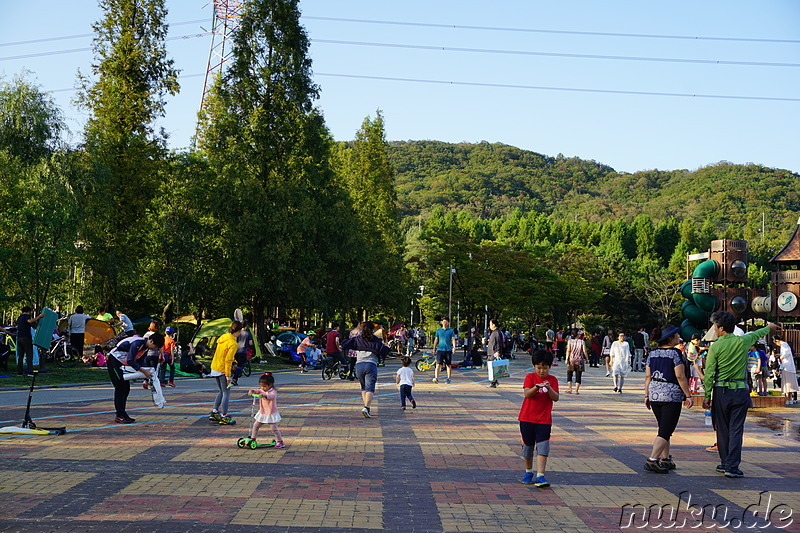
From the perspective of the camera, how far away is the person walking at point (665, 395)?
9.43 m

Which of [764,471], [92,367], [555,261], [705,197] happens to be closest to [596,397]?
[764,471]

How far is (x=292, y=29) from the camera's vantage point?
39219 mm

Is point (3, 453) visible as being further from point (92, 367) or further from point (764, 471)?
point (92, 367)

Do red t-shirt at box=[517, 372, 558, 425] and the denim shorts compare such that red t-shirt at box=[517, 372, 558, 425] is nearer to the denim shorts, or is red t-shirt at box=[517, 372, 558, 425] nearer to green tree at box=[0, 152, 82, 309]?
the denim shorts

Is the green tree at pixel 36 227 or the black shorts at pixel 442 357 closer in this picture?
the black shorts at pixel 442 357

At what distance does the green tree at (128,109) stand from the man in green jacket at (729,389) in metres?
29.0

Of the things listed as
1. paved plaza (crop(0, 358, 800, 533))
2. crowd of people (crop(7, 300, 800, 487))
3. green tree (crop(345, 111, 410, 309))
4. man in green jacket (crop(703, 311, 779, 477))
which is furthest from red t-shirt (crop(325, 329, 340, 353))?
green tree (crop(345, 111, 410, 309))

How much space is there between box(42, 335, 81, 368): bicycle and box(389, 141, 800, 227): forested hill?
390ft

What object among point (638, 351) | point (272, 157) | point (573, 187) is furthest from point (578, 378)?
point (573, 187)

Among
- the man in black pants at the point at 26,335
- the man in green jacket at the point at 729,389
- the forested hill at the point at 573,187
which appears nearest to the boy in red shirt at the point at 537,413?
the man in green jacket at the point at 729,389

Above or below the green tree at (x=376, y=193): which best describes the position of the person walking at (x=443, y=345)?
below

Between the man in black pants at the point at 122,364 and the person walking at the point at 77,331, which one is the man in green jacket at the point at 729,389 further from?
the person walking at the point at 77,331

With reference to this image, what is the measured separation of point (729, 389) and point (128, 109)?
3243cm

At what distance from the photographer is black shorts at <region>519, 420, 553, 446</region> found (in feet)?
28.0
